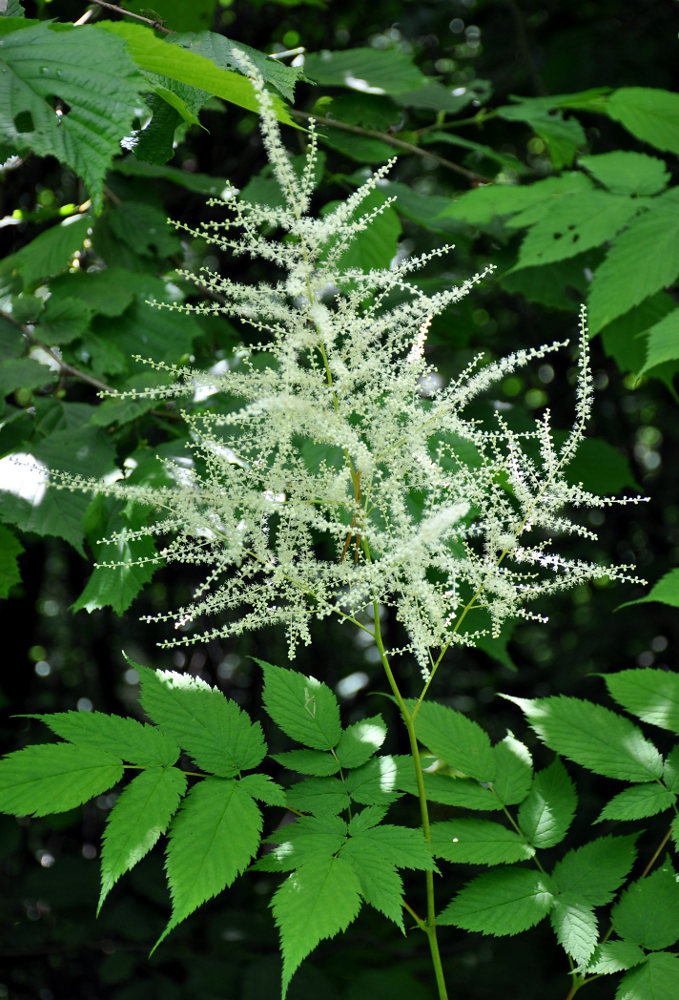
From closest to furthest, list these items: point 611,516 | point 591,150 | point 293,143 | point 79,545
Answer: point 79,545 < point 293,143 < point 591,150 < point 611,516

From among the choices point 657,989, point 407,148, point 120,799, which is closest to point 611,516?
point 407,148

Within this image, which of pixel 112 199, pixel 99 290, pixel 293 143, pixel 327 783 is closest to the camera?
pixel 327 783

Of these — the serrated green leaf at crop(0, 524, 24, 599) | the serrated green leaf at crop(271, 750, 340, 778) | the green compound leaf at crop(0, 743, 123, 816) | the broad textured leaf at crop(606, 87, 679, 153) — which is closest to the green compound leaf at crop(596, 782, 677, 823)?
the serrated green leaf at crop(271, 750, 340, 778)

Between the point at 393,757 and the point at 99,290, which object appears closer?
the point at 393,757

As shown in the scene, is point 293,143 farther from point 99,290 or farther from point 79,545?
point 79,545

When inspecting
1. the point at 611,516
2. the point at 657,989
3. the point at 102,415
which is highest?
the point at 102,415

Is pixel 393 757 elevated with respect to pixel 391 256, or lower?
lower
